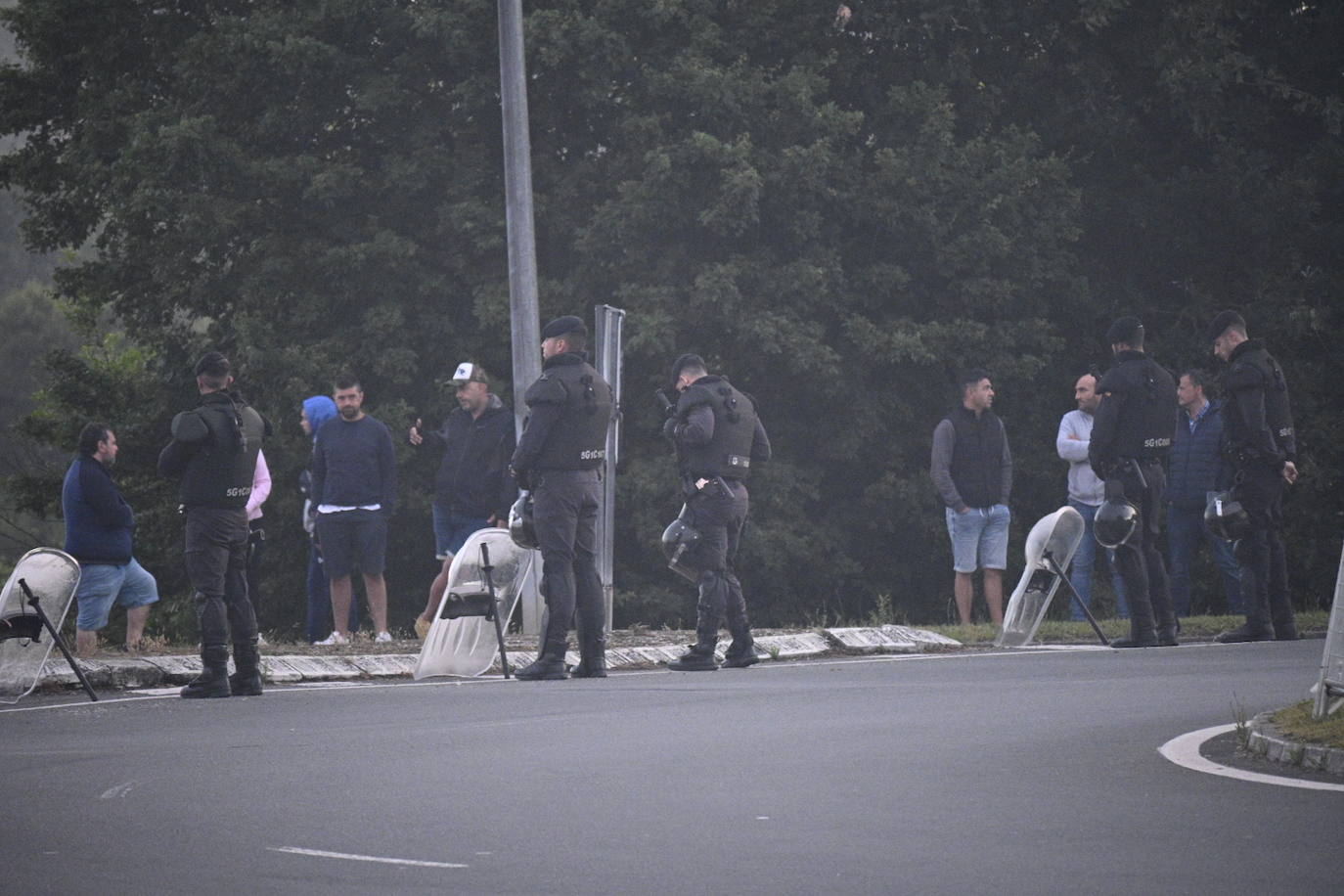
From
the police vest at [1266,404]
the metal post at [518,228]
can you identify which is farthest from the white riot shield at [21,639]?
the police vest at [1266,404]

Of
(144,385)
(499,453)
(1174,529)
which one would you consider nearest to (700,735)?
(499,453)

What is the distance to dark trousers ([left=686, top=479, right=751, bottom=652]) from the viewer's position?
14.3 metres

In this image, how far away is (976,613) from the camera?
27.6 meters

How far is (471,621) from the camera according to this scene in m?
14.2

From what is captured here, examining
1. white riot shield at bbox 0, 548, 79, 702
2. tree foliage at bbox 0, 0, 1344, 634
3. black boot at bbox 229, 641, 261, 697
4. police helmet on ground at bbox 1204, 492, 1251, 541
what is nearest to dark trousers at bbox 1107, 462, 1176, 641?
police helmet on ground at bbox 1204, 492, 1251, 541

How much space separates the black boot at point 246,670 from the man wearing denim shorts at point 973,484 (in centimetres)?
696

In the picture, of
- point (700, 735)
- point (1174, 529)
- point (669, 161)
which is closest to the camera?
point (700, 735)

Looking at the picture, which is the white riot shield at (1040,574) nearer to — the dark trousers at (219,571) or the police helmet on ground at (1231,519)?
the police helmet on ground at (1231,519)

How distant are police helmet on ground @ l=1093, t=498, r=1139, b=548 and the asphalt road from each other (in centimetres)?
292

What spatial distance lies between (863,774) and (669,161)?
17916mm

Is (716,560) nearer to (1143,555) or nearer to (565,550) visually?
(565,550)

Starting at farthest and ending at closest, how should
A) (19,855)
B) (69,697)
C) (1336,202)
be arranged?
(1336,202), (69,697), (19,855)

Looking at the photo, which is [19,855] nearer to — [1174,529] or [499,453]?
[499,453]

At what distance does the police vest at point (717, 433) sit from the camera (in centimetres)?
1450
